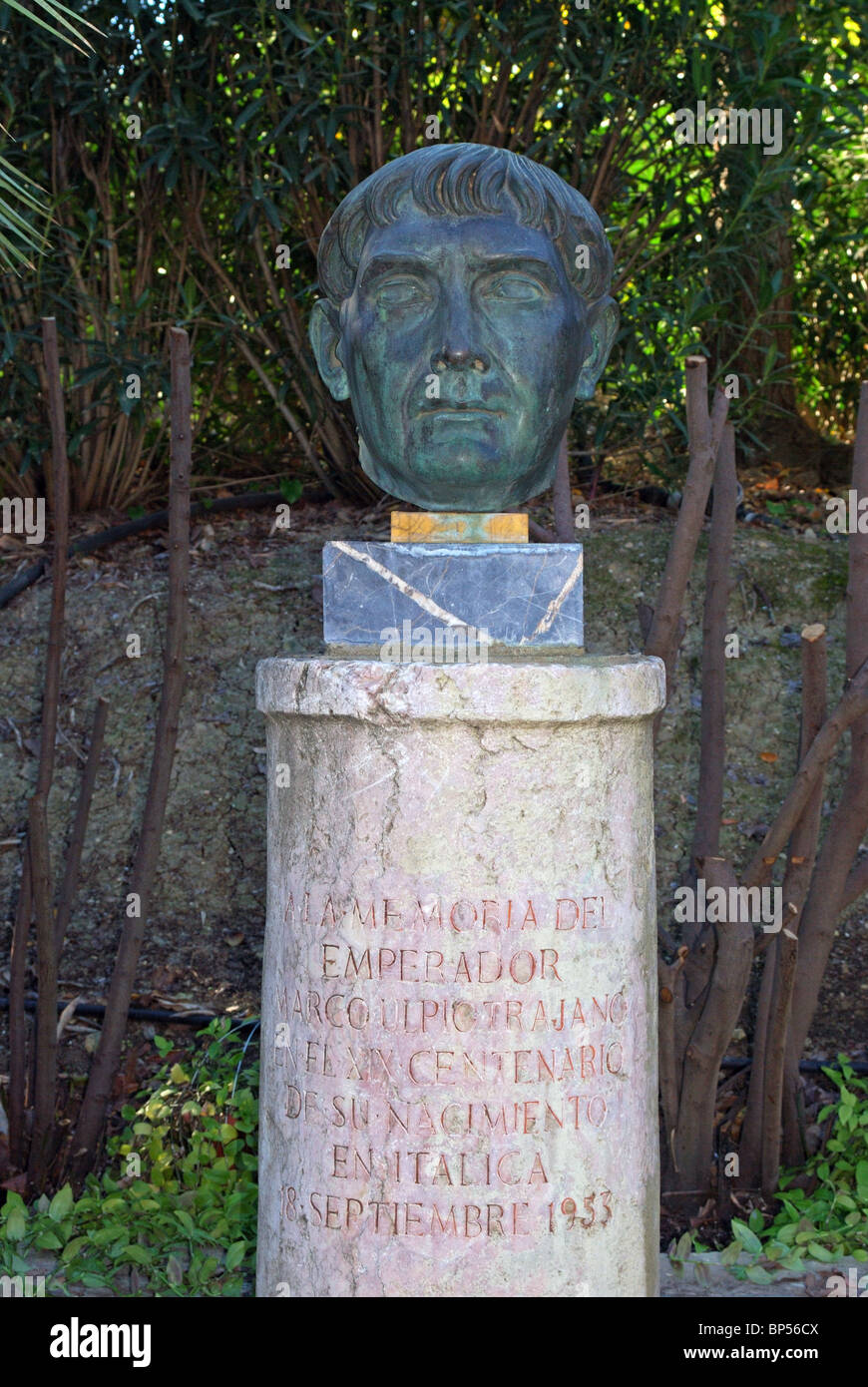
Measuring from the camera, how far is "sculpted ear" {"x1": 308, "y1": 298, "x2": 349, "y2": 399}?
9.72 ft

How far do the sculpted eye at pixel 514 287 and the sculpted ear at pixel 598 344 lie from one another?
0.31 meters

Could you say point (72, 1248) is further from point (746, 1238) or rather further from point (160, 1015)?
point (746, 1238)

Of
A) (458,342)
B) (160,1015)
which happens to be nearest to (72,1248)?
(160,1015)

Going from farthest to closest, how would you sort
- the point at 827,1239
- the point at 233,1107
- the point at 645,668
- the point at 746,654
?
the point at 746,654
the point at 233,1107
the point at 827,1239
the point at 645,668

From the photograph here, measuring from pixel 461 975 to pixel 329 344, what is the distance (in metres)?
1.36

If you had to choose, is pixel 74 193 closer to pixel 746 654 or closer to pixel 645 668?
pixel 746 654

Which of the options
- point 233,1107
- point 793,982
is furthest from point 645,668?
point 233,1107

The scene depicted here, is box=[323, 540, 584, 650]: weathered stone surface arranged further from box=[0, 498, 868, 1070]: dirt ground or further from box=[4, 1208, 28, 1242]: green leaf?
box=[0, 498, 868, 1070]: dirt ground

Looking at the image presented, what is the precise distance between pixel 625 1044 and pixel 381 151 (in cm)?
402

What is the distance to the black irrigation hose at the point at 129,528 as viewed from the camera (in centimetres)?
556

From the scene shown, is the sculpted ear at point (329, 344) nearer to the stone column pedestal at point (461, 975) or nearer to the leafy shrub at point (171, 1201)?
the stone column pedestal at point (461, 975)

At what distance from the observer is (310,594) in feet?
18.4

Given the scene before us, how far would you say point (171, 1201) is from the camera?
12.4ft

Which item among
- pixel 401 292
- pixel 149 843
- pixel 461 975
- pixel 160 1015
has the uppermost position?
pixel 401 292
